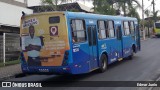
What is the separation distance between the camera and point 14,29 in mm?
26094

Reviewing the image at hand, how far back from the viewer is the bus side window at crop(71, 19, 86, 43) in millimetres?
12141

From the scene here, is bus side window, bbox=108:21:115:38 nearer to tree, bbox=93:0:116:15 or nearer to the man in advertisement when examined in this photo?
the man in advertisement

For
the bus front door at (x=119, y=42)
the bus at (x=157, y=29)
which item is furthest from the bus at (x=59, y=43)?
the bus at (x=157, y=29)

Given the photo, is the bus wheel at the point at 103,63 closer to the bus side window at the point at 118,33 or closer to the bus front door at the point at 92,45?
the bus front door at the point at 92,45

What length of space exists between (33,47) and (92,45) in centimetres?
267

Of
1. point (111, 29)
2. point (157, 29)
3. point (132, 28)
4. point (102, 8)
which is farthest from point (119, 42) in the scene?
point (157, 29)

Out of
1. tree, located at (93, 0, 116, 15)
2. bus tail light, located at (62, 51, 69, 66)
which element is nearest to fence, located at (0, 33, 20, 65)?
bus tail light, located at (62, 51, 69, 66)

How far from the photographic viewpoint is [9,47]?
20781mm

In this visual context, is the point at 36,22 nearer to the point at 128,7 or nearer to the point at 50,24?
the point at 50,24

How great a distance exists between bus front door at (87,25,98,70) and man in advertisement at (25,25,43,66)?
89.2 inches

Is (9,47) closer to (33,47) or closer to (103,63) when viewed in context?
(103,63)

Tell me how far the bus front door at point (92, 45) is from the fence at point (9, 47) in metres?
7.47

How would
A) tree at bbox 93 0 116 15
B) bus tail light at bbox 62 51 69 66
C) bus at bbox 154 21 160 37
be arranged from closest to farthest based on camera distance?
bus tail light at bbox 62 51 69 66
tree at bbox 93 0 116 15
bus at bbox 154 21 160 37

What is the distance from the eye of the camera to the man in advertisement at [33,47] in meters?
12.2
